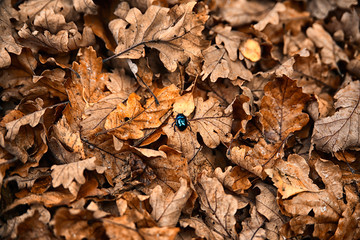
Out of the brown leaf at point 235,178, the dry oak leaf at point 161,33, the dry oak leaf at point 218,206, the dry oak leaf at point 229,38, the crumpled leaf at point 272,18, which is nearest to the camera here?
the dry oak leaf at point 218,206

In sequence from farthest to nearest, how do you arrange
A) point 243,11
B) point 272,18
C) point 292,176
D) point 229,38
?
point 243,11
point 272,18
point 229,38
point 292,176

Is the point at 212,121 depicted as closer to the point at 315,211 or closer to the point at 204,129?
the point at 204,129

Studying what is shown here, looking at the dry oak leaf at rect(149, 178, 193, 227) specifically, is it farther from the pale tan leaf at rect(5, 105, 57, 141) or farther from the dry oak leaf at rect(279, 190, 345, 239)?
the pale tan leaf at rect(5, 105, 57, 141)

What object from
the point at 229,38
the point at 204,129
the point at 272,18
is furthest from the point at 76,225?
the point at 272,18

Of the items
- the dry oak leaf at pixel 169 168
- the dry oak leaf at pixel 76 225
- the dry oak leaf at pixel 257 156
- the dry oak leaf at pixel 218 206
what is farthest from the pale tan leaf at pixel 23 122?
the dry oak leaf at pixel 257 156

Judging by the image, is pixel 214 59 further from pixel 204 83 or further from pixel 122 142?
pixel 122 142

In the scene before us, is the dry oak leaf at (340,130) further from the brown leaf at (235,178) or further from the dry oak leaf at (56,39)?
the dry oak leaf at (56,39)

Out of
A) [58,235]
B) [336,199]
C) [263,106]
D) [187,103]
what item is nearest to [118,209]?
[58,235]
